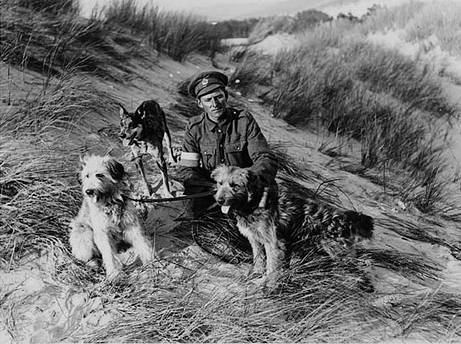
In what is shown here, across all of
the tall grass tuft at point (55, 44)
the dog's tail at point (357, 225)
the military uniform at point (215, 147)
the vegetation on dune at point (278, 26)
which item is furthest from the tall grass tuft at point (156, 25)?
the dog's tail at point (357, 225)

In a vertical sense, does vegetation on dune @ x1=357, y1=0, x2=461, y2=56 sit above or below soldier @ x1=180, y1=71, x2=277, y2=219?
above

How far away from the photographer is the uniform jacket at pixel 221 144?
4.17 metres

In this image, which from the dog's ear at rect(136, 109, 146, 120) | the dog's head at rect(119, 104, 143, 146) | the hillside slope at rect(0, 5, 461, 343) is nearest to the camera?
the hillside slope at rect(0, 5, 461, 343)

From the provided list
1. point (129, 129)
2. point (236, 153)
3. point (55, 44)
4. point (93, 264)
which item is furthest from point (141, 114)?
point (55, 44)

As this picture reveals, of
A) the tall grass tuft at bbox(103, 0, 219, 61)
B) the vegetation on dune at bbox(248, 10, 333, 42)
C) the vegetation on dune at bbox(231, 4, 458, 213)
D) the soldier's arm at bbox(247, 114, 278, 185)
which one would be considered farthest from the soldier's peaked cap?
the vegetation on dune at bbox(248, 10, 333, 42)

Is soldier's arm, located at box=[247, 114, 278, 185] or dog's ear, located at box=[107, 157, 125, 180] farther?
soldier's arm, located at box=[247, 114, 278, 185]

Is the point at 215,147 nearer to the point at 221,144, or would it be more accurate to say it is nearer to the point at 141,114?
the point at 221,144

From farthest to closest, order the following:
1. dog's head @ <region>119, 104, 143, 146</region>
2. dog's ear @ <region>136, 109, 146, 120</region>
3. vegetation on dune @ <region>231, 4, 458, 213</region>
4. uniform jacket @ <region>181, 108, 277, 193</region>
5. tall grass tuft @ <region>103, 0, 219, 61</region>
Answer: tall grass tuft @ <region>103, 0, 219, 61</region>, vegetation on dune @ <region>231, 4, 458, 213</region>, dog's ear @ <region>136, 109, 146, 120</region>, dog's head @ <region>119, 104, 143, 146</region>, uniform jacket @ <region>181, 108, 277, 193</region>

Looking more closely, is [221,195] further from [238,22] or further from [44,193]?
[238,22]

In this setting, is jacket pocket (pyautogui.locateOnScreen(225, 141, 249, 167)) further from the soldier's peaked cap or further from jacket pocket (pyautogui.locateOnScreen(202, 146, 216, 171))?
the soldier's peaked cap

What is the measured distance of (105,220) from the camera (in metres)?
3.38

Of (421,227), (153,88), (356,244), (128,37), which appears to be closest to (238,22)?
(128,37)

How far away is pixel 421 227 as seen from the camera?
18.0 feet

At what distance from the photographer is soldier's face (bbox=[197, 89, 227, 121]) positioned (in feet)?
13.3
